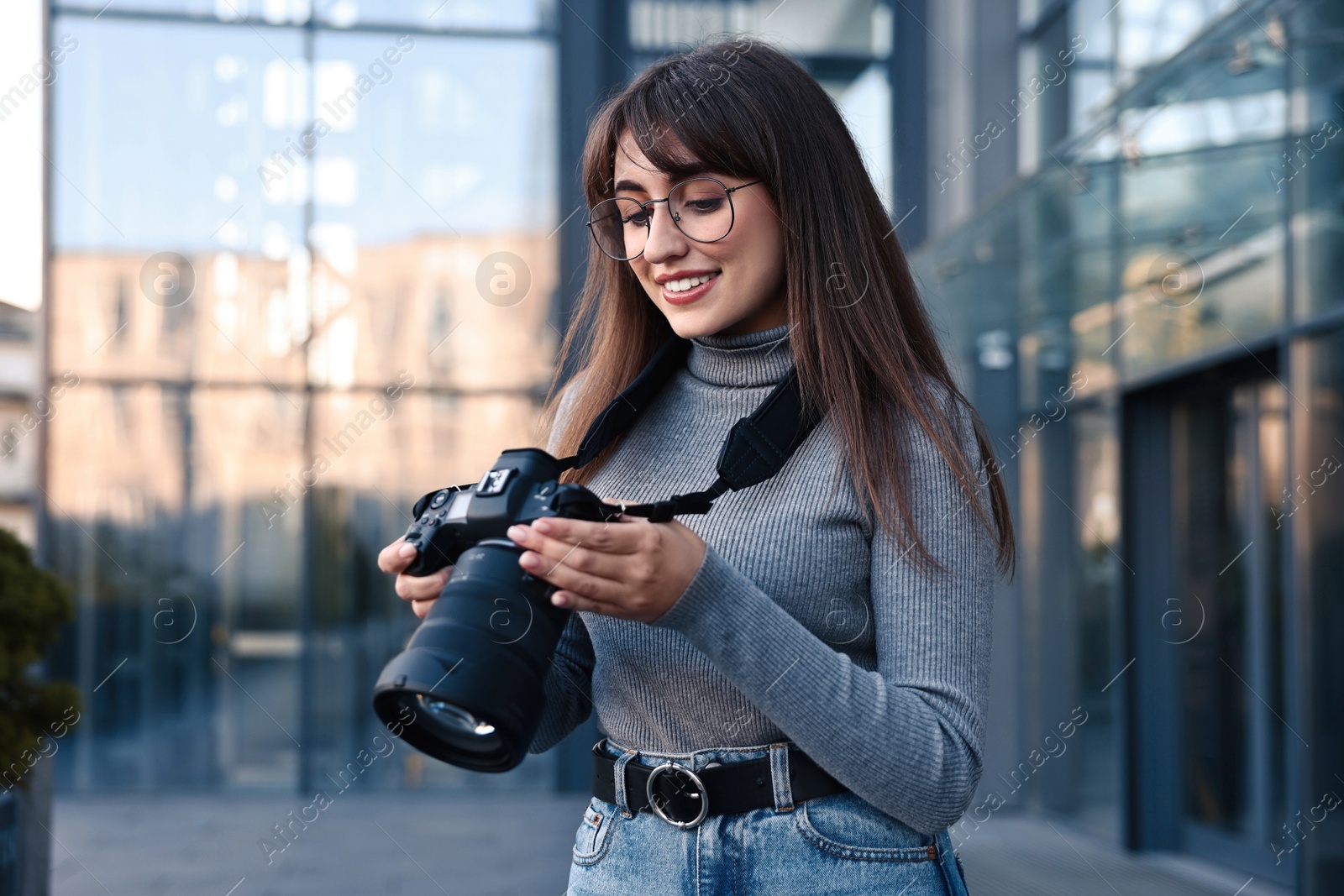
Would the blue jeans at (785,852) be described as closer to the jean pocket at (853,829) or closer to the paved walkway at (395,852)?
the jean pocket at (853,829)

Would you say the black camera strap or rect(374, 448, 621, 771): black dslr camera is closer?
rect(374, 448, 621, 771): black dslr camera

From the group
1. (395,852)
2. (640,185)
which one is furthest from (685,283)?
(395,852)

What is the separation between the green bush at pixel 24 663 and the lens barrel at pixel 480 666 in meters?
3.02

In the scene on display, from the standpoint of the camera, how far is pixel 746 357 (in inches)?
56.3

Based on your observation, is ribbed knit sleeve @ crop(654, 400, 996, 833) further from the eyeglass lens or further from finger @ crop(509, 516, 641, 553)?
the eyeglass lens

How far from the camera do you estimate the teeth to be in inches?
52.5

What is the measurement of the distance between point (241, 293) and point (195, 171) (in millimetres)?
794

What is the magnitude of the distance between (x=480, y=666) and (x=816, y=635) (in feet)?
1.19

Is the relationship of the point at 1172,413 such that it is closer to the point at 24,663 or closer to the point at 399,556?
the point at 24,663

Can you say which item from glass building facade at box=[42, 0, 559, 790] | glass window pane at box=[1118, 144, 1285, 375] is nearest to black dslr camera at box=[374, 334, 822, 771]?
glass window pane at box=[1118, 144, 1285, 375]

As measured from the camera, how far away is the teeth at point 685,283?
1333 millimetres

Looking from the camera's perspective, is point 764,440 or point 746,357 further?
point 746,357

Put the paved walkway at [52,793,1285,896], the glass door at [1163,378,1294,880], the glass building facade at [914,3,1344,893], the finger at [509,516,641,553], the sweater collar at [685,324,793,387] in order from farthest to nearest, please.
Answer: the paved walkway at [52,793,1285,896], the glass door at [1163,378,1294,880], the glass building facade at [914,3,1344,893], the sweater collar at [685,324,793,387], the finger at [509,516,641,553]

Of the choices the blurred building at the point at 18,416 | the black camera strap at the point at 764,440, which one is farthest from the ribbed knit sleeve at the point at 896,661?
the blurred building at the point at 18,416
